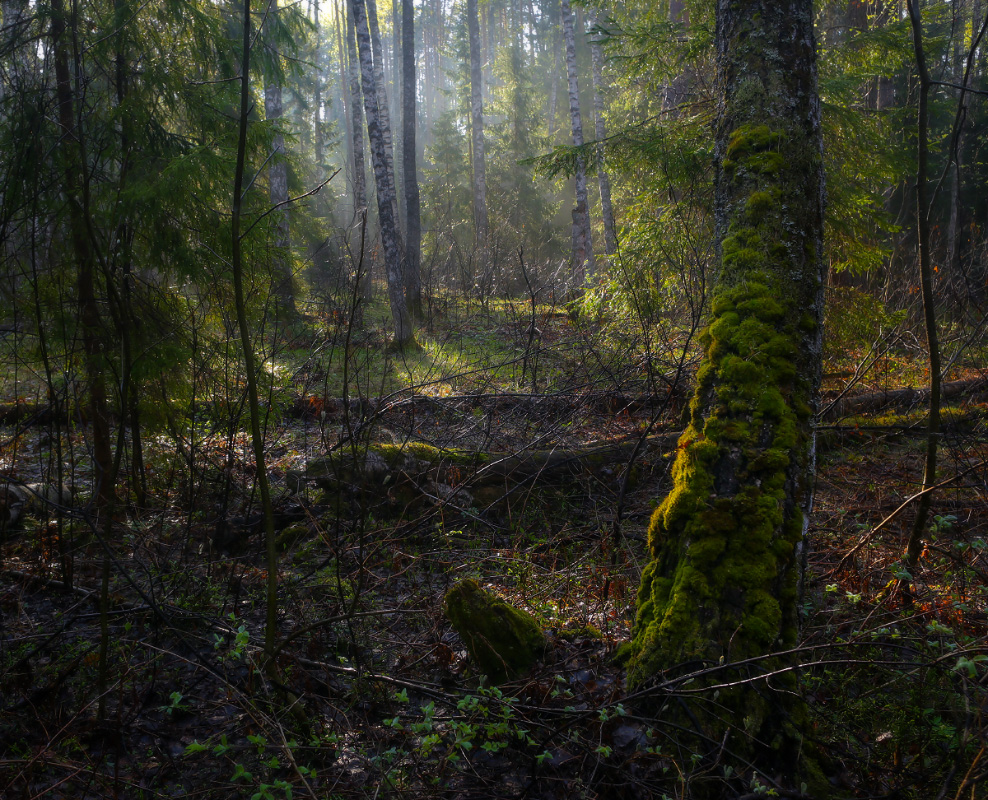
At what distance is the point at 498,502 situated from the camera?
16.4 feet

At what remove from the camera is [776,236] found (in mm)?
2844

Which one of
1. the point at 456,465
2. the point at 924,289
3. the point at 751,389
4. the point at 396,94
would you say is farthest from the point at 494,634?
the point at 396,94

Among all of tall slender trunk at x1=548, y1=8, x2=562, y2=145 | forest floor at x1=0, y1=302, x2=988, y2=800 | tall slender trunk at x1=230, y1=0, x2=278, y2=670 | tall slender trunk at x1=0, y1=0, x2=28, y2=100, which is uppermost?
tall slender trunk at x1=548, y1=8, x2=562, y2=145

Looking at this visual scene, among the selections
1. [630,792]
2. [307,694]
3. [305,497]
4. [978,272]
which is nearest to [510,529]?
[305,497]

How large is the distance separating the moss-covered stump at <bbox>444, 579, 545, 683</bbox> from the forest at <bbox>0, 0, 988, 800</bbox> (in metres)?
0.01

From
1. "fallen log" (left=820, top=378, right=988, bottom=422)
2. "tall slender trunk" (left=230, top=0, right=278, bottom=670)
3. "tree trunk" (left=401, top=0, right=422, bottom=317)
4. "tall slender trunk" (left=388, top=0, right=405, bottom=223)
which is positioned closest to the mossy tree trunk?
"tall slender trunk" (left=230, top=0, right=278, bottom=670)

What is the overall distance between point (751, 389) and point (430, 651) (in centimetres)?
213

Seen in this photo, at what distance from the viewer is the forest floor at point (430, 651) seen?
2.26 m

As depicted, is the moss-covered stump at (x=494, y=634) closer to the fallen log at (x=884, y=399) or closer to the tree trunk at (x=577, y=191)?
the fallen log at (x=884, y=399)

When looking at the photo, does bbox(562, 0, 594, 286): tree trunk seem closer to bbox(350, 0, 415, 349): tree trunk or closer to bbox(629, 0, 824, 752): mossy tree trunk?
bbox(350, 0, 415, 349): tree trunk

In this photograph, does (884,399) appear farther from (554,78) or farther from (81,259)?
(554,78)

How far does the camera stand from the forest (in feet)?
7.68

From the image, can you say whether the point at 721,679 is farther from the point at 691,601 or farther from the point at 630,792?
the point at 630,792

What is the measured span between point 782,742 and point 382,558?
9.47 ft
